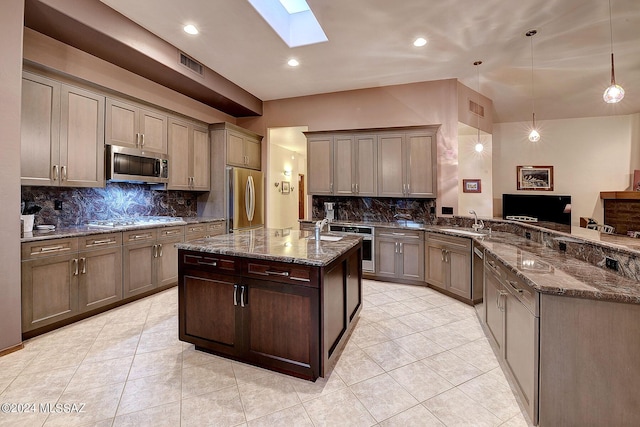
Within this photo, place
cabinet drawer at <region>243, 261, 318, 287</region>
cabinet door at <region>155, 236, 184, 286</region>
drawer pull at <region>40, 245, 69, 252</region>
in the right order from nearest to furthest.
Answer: cabinet drawer at <region>243, 261, 318, 287</region>
drawer pull at <region>40, 245, 69, 252</region>
cabinet door at <region>155, 236, 184, 286</region>

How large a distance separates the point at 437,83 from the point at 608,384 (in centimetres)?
429

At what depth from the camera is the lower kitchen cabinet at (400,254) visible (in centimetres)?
411

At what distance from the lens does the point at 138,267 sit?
11.2ft

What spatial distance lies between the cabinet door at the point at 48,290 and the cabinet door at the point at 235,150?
106 inches

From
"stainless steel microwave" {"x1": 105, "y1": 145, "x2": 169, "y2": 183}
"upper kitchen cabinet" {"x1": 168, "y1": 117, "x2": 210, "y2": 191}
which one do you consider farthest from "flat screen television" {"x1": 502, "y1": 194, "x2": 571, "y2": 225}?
"stainless steel microwave" {"x1": 105, "y1": 145, "x2": 169, "y2": 183}

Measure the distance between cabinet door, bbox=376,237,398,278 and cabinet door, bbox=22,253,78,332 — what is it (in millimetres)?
3694

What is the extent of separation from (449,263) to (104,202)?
15.0 ft

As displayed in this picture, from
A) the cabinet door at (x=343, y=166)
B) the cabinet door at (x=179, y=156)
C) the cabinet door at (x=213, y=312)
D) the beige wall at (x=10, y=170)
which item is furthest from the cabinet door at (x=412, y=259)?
the beige wall at (x=10, y=170)

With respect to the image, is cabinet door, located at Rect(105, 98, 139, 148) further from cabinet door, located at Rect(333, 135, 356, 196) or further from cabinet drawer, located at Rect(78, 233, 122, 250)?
cabinet door, located at Rect(333, 135, 356, 196)

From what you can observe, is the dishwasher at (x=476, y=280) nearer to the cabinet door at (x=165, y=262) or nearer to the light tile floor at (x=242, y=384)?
the light tile floor at (x=242, y=384)

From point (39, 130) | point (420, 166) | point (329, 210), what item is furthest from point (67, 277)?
point (420, 166)

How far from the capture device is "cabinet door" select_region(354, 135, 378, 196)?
462cm

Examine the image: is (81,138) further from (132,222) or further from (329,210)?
(329,210)

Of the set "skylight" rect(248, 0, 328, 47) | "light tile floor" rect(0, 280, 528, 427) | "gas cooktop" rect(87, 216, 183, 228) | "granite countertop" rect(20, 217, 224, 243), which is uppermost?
"skylight" rect(248, 0, 328, 47)
